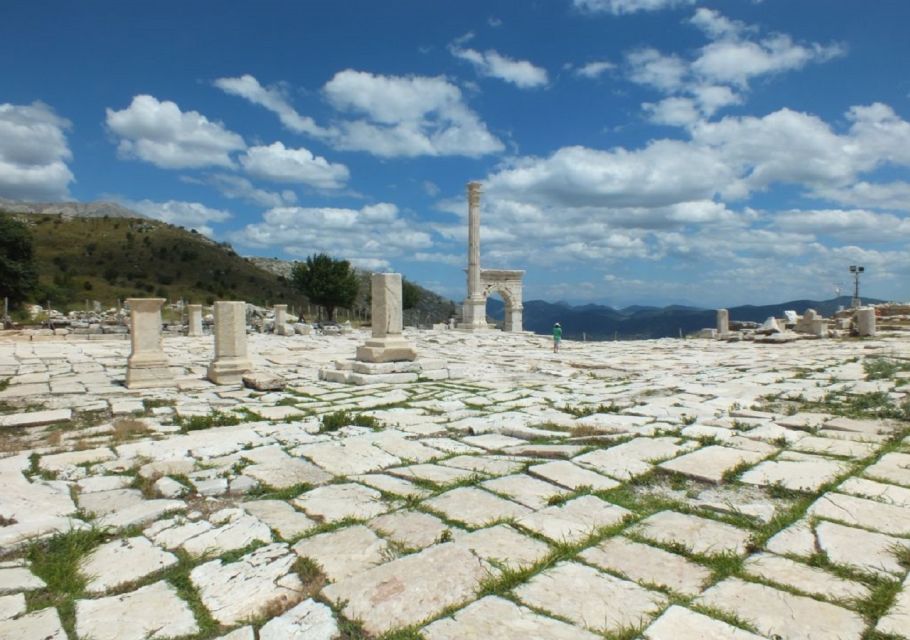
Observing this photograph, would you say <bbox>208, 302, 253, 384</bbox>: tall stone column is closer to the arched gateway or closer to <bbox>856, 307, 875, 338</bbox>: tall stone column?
<bbox>856, 307, 875, 338</bbox>: tall stone column

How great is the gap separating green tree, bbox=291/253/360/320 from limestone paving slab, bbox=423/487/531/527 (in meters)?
39.0

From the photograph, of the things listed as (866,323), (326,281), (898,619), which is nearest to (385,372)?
(898,619)

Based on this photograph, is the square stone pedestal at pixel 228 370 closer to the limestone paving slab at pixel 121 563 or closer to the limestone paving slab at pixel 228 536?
the limestone paving slab at pixel 228 536

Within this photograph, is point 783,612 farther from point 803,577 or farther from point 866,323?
point 866,323

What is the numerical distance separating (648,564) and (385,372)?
320 inches

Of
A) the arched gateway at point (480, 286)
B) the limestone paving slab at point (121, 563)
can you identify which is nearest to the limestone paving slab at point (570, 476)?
the limestone paving slab at point (121, 563)

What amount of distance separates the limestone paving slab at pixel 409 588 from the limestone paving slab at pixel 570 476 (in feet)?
4.36

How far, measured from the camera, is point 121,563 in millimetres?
3047

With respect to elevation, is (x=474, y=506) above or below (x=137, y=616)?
above

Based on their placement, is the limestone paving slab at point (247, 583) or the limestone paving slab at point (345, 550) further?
the limestone paving slab at point (345, 550)

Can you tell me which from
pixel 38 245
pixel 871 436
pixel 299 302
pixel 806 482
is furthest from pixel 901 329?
pixel 38 245

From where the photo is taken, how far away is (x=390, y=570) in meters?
2.79

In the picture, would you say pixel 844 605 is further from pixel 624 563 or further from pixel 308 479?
pixel 308 479

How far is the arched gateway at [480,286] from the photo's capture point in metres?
32.1
